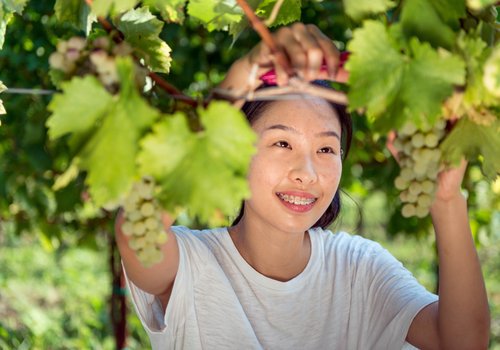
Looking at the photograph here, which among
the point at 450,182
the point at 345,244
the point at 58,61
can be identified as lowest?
the point at 345,244

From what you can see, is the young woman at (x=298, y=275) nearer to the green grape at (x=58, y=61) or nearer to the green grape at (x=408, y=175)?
the green grape at (x=408, y=175)

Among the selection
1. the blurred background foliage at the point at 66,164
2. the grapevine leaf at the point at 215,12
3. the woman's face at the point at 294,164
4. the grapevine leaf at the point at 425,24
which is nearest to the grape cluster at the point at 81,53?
the grapevine leaf at the point at 215,12

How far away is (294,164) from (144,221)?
58cm

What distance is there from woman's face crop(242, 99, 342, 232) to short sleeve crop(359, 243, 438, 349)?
0.89 ft

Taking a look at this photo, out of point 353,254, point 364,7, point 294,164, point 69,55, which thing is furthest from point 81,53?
point 353,254

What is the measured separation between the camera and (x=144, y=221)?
1.19 m

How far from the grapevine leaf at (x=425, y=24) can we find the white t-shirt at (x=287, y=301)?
76 cm

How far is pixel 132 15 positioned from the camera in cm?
139

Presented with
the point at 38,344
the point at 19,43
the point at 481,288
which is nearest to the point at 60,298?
the point at 38,344

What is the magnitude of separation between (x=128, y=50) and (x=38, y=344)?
3.15 metres

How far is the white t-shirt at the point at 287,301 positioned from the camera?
1765 mm

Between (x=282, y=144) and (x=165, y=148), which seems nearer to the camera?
(x=165, y=148)

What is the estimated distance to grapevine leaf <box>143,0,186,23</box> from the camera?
4.06 ft

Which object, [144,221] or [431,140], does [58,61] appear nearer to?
[144,221]
